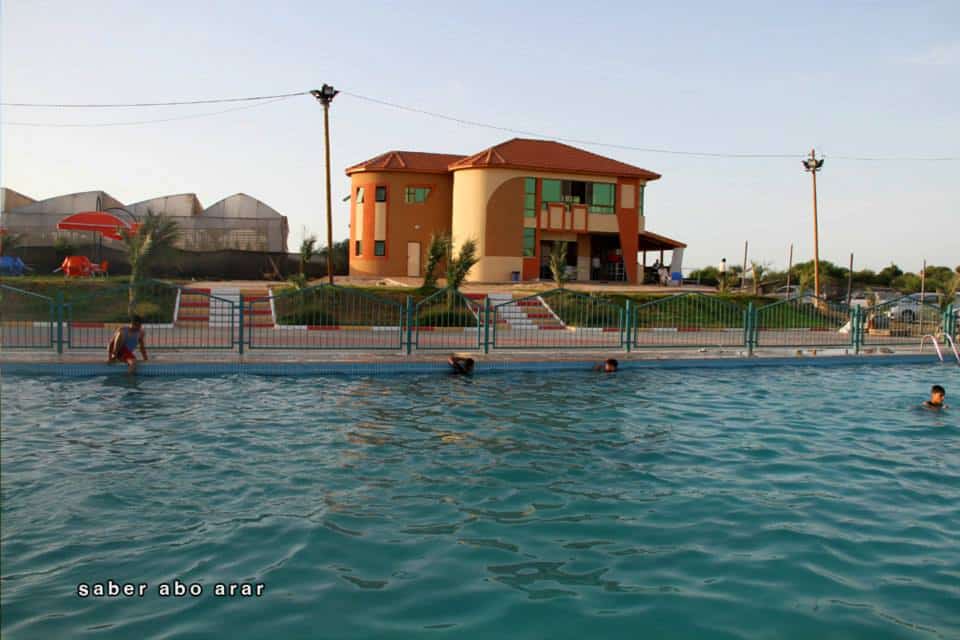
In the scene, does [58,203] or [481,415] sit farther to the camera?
[58,203]

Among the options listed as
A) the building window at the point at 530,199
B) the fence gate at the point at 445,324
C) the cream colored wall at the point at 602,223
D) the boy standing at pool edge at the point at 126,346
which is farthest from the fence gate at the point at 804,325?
the building window at the point at 530,199

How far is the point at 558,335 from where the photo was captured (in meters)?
20.4

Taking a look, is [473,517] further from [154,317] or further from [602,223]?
[602,223]

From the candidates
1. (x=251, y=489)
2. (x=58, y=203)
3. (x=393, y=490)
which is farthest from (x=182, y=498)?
(x=58, y=203)

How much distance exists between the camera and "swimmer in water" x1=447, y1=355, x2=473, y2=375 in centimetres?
1537

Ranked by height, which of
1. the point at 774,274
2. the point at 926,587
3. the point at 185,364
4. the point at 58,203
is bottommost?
the point at 926,587

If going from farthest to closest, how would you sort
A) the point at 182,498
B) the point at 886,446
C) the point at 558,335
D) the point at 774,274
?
the point at 774,274
the point at 558,335
the point at 886,446
the point at 182,498

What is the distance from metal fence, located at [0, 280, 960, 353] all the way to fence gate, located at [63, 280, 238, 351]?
52 mm

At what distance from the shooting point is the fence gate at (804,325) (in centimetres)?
2056

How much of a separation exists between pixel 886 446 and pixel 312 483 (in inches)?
305

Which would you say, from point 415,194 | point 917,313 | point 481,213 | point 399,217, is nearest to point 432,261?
point 481,213

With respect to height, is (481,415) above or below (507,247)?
below

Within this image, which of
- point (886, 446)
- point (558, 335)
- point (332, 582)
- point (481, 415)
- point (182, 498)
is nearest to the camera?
point (332, 582)

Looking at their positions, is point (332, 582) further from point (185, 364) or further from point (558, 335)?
point (558, 335)
